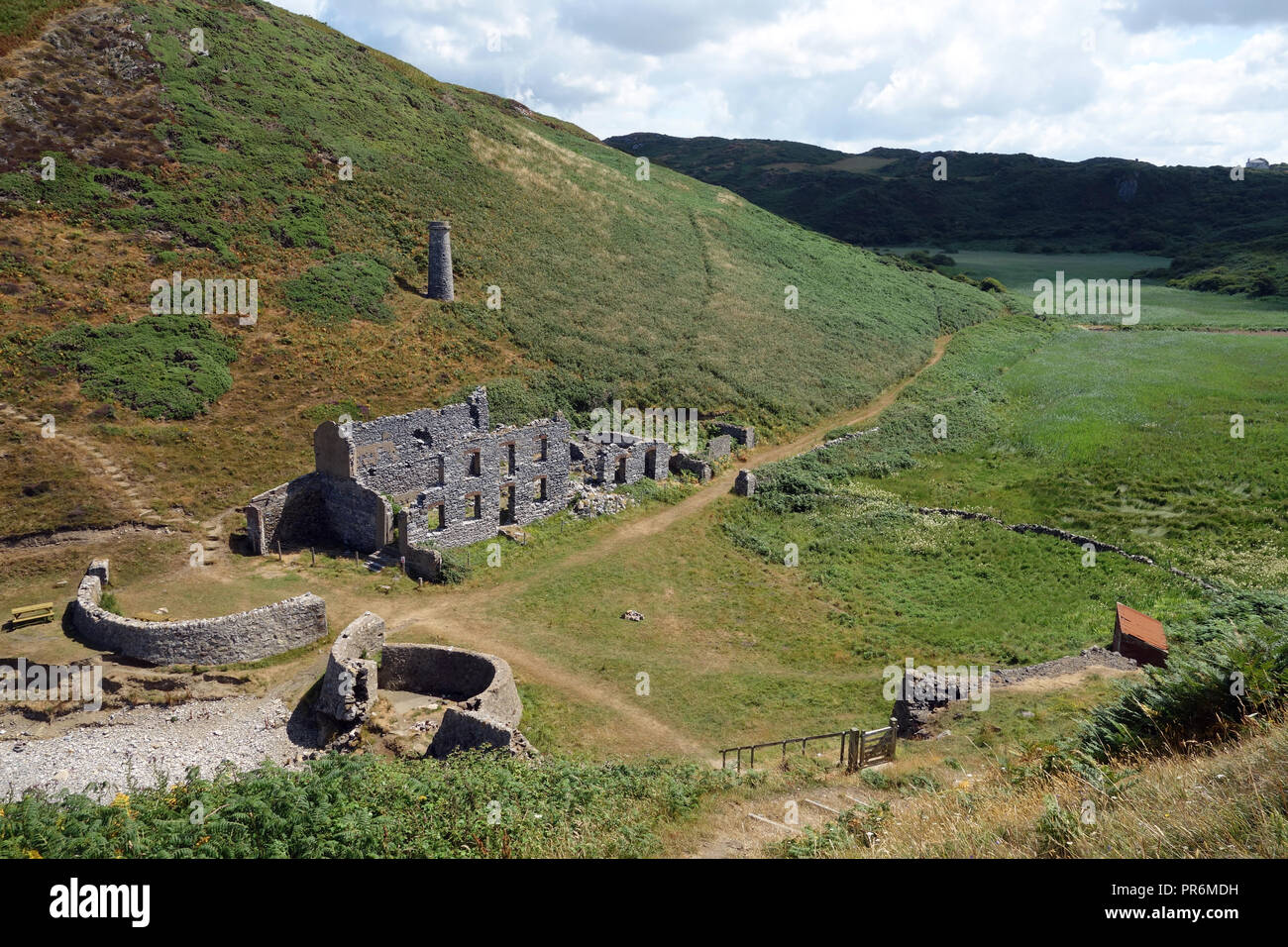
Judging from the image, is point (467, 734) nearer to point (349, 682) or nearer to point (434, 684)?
point (349, 682)

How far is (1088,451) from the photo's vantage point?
48.3m

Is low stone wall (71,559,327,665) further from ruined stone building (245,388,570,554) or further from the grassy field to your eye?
the grassy field

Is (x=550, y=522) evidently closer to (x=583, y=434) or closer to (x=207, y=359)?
(x=583, y=434)

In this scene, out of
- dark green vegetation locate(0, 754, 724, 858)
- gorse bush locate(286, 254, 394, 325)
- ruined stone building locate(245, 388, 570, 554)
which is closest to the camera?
dark green vegetation locate(0, 754, 724, 858)

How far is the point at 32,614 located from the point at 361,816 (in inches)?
682

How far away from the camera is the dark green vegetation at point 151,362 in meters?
37.6

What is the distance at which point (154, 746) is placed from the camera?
19719mm

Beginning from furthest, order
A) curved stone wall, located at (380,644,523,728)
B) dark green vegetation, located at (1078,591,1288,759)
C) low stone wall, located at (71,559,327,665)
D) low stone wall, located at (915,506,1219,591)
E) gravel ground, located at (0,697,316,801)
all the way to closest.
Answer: low stone wall, located at (915,506,1219,591) → curved stone wall, located at (380,644,523,728) → low stone wall, located at (71,559,327,665) → gravel ground, located at (0,697,316,801) → dark green vegetation, located at (1078,591,1288,759)

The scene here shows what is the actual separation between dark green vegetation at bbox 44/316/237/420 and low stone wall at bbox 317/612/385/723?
20.8 metres

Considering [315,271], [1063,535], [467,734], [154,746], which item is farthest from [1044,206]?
[154,746]

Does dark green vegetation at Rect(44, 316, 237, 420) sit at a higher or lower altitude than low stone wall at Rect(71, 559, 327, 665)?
higher

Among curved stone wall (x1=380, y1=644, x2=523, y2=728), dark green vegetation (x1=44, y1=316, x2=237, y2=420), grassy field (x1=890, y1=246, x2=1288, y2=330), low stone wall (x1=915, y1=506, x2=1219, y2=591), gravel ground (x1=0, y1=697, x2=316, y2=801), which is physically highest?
grassy field (x1=890, y1=246, x2=1288, y2=330)

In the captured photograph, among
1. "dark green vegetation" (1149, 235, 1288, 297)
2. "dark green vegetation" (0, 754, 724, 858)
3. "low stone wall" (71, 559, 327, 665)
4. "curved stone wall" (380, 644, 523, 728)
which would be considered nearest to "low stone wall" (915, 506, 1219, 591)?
"dark green vegetation" (0, 754, 724, 858)

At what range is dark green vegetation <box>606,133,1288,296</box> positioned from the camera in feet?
484
